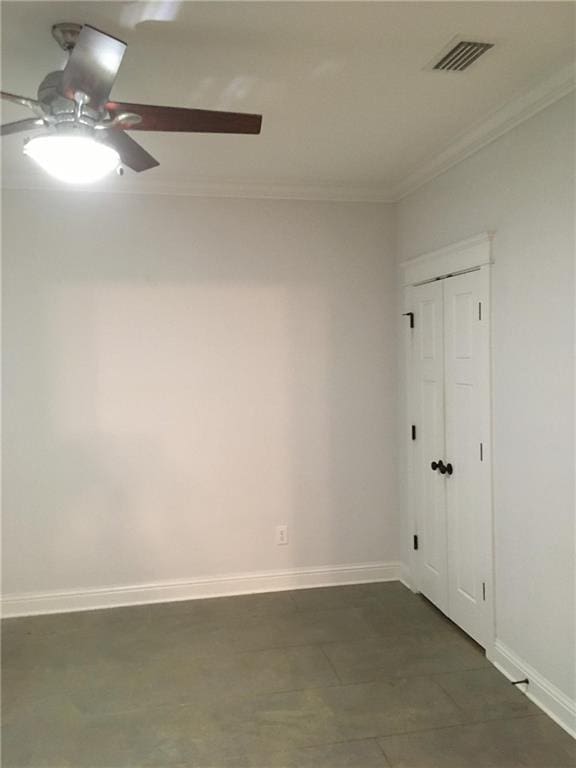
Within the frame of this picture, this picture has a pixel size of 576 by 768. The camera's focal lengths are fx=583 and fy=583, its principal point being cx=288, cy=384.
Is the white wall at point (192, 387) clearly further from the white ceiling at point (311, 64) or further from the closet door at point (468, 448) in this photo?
the closet door at point (468, 448)

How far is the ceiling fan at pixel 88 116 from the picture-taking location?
65.7 inches

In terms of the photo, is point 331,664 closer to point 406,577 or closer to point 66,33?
point 406,577

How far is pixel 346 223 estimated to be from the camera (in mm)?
4016

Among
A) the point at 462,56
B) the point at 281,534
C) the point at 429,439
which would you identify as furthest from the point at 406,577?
the point at 462,56

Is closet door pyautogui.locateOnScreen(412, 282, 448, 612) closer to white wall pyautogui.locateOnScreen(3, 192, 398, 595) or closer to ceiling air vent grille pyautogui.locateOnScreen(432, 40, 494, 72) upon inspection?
white wall pyautogui.locateOnScreen(3, 192, 398, 595)

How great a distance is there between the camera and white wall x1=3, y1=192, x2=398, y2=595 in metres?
3.67

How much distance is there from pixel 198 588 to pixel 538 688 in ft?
6.99

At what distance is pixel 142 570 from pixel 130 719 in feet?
4.31

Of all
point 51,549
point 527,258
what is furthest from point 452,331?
point 51,549

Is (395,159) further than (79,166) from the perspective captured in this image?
Yes

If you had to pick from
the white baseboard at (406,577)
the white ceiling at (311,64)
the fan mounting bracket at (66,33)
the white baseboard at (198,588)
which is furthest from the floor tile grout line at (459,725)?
the fan mounting bracket at (66,33)

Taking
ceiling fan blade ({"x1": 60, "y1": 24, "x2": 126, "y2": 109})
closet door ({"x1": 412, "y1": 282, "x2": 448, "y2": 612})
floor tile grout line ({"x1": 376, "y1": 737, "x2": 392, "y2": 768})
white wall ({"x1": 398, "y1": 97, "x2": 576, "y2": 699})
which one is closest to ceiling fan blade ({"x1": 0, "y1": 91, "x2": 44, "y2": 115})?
ceiling fan blade ({"x1": 60, "y1": 24, "x2": 126, "y2": 109})

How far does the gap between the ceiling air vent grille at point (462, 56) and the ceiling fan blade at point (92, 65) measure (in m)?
1.24

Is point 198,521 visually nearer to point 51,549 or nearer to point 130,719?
point 51,549
